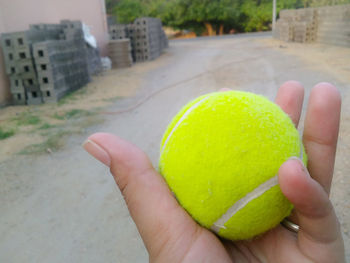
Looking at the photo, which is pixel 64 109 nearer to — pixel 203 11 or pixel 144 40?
pixel 144 40

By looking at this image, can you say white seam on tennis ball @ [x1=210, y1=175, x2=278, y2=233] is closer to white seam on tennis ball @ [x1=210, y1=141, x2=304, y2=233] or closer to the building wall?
white seam on tennis ball @ [x1=210, y1=141, x2=304, y2=233]

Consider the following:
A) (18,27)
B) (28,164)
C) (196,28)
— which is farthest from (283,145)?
(196,28)

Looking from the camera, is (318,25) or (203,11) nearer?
(318,25)

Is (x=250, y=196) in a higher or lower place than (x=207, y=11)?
lower

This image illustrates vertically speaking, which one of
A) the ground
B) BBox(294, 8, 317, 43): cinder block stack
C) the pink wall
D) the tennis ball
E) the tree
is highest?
the tree

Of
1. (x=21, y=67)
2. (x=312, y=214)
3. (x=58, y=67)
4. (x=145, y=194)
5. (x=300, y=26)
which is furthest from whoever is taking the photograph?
(x=300, y=26)

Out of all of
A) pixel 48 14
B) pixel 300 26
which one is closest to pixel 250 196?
pixel 48 14

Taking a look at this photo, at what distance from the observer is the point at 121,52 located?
9766 millimetres

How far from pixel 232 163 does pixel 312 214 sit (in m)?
0.29

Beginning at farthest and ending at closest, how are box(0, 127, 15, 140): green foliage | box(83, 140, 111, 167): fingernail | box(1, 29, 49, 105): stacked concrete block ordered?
box(1, 29, 49, 105): stacked concrete block < box(0, 127, 15, 140): green foliage < box(83, 140, 111, 167): fingernail

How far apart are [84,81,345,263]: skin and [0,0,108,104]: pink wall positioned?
18.3 ft

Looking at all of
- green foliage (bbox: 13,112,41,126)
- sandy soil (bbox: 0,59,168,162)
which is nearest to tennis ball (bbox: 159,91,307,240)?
sandy soil (bbox: 0,59,168,162)

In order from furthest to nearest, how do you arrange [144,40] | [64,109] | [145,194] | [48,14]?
[144,40] → [48,14] → [64,109] → [145,194]

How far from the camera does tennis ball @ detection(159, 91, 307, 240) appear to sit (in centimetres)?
99
